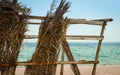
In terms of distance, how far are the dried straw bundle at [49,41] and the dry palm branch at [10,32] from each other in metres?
0.47

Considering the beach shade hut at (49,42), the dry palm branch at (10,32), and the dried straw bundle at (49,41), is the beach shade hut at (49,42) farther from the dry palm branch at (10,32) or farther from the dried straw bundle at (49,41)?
the dry palm branch at (10,32)

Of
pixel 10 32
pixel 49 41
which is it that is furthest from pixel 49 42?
pixel 10 32

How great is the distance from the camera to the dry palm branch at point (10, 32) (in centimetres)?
653

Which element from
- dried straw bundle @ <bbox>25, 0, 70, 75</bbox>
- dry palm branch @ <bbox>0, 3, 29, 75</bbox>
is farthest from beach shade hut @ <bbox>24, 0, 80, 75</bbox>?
dry palm branch @ <bbox>0, 3, 29, 75</bbox>

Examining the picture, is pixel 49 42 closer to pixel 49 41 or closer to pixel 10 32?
pixel 49 41

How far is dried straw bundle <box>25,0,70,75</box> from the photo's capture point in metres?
6.99

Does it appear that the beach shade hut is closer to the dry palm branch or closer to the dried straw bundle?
the dried straw bundle

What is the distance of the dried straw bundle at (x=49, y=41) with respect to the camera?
6.99 metres

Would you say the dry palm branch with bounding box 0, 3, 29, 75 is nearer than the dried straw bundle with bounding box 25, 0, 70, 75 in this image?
Yes

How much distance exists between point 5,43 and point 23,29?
0.50 m

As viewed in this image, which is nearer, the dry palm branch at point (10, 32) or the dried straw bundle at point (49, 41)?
the dry palm branch at point (10, 32)

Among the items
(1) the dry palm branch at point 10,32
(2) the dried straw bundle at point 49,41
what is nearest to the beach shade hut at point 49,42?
(2) the dried straw bundle at point 49,41

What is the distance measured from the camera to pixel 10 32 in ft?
21.6

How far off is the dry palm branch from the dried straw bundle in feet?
1.54
